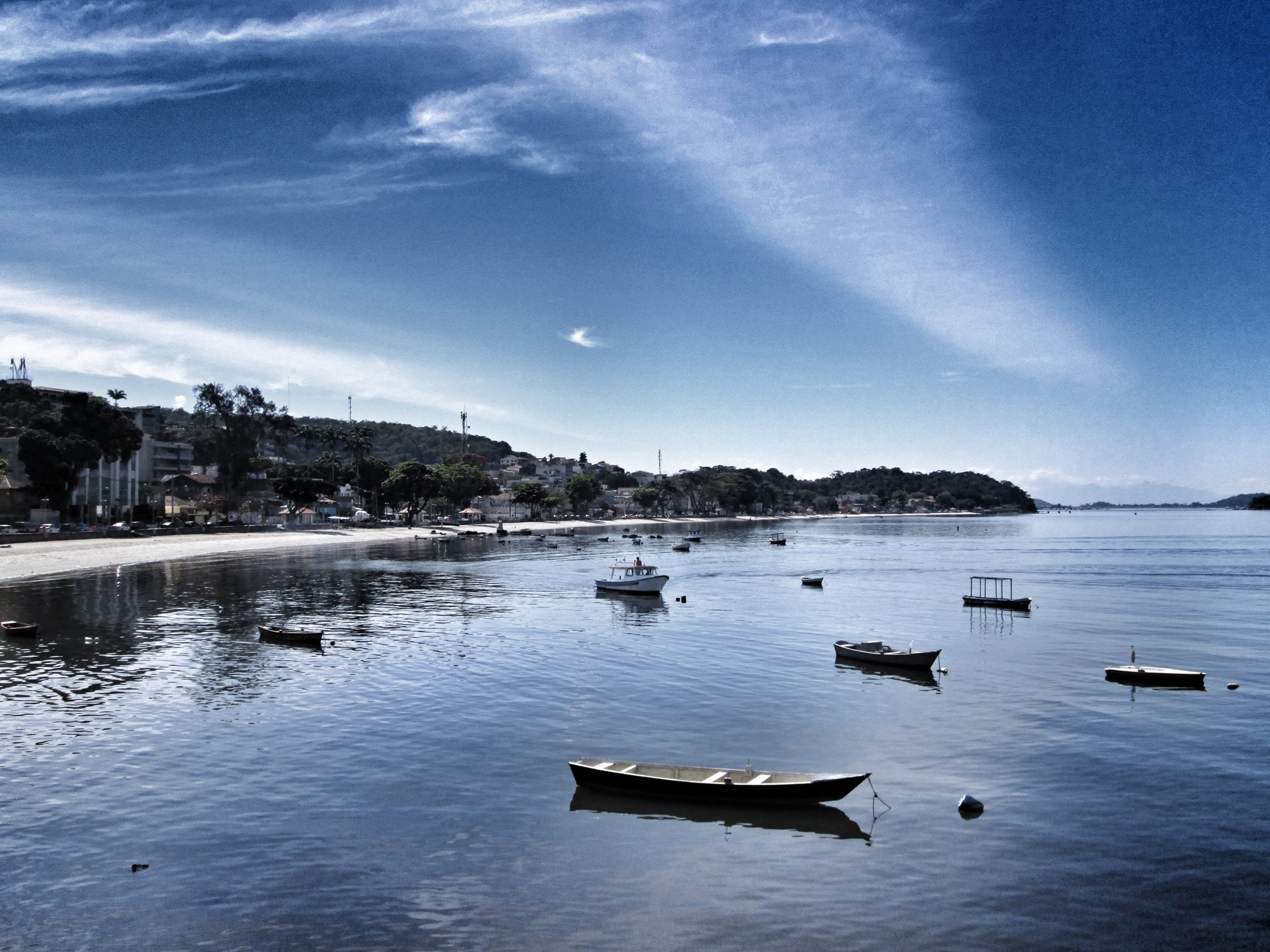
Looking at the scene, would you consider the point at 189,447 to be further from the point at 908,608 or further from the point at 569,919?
the point at 569,919

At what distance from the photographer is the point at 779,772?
22125 mm

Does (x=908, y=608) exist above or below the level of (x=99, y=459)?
below

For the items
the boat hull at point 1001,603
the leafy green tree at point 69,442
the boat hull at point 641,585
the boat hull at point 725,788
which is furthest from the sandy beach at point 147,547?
the boat hull at point 1001,603

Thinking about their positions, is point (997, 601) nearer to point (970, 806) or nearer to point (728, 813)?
point (970, 806)

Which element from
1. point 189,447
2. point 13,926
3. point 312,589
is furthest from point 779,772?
point 189,447

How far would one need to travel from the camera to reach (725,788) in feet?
67.4

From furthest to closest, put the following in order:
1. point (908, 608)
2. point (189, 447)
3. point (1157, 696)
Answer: point (189, 447)
point (908, 608)
point (1157, 696)

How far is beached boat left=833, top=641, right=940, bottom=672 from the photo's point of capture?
38.6 meters

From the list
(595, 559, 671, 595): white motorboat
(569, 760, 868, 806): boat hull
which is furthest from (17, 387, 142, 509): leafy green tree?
(569, 760, 868, 806): boat hull

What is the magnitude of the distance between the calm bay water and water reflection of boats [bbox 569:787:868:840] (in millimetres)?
106

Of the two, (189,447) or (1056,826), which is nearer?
(1056,826)

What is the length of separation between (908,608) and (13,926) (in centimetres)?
5813

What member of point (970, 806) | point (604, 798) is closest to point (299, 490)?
point (604, 798)

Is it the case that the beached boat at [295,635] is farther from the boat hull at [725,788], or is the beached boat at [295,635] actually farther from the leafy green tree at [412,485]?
the leafy green tree at [412,485]
